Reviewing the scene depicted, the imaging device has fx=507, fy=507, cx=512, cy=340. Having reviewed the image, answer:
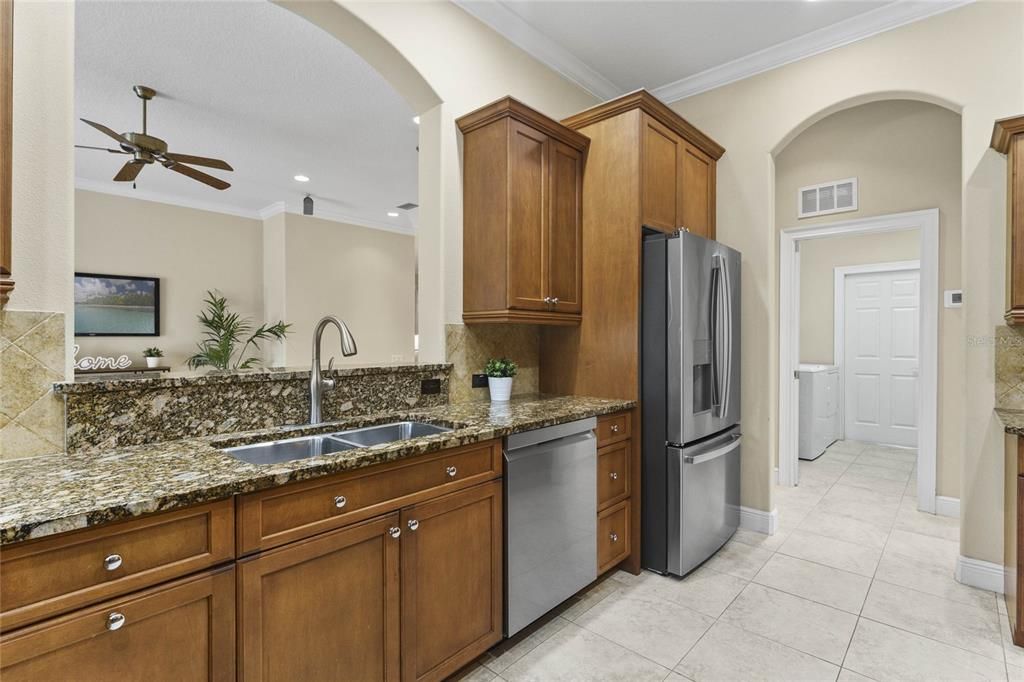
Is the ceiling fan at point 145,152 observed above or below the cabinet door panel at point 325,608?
above

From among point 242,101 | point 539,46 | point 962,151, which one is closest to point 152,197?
point 242,101

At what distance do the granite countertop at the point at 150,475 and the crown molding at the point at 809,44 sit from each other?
9.30ft

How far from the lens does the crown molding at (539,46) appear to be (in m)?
2.79

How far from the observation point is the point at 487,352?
9.46ft

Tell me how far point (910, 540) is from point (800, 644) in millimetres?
1632

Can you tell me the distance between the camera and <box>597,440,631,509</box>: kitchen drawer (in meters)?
2.53

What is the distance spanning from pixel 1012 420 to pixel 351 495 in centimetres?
275

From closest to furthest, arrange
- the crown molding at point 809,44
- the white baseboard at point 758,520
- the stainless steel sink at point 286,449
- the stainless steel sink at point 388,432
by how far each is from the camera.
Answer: the stainless steel sink at point 286,449
the stainless steel sink at point 388,432
the crown molding at point 809,44
the white baseboard at point 758,520

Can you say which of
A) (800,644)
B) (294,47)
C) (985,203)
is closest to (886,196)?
(985,203)

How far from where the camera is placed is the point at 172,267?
6.07 metres

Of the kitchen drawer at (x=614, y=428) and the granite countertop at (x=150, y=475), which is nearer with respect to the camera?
the granite countertop at (x=150, y=475)

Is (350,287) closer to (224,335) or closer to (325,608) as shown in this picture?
(224,335)

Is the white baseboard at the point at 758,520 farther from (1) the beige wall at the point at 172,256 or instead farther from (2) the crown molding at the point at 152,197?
(2) the crown molding at the point at 152,197

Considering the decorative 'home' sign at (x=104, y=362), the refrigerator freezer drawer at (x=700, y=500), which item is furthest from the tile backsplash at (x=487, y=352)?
the decorative 'home' sign at (x=104, y=362)
